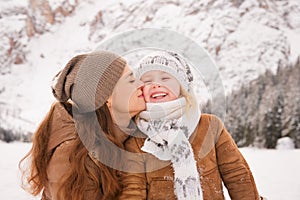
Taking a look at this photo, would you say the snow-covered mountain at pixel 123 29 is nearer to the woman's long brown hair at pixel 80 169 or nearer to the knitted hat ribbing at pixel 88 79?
the woman's long brown hair at pixel 80 169

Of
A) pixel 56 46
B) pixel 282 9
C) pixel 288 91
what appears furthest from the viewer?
pixel 56 46

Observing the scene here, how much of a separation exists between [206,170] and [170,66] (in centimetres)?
53

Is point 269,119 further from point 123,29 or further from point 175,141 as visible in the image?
point 123,29

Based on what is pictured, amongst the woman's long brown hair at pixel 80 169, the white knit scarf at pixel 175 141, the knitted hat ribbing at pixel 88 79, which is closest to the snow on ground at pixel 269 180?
the woman's long brown hair at pixel 80 169

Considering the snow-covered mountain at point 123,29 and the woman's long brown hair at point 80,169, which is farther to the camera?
the snow-covered mountain at point 123,29

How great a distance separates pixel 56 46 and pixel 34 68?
34.5ft

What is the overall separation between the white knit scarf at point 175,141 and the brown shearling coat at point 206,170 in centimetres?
5

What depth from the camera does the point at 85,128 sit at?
2023 mm

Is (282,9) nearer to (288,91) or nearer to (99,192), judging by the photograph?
(288,91)

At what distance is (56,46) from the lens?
114875 millimetres

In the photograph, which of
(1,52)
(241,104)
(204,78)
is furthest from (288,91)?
(1,52)

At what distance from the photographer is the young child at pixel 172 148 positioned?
6.62 feet

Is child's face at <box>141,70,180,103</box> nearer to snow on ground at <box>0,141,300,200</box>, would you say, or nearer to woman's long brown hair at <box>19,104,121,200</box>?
woman's long brown hair at <box>19,104,121,200</box>

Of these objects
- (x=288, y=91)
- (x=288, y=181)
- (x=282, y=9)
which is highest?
(x=288, y=181)
